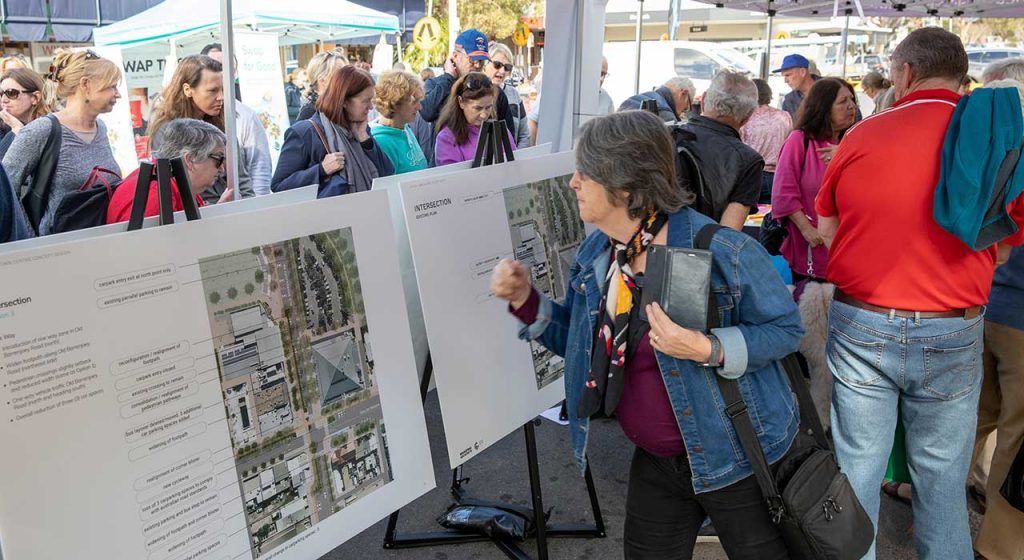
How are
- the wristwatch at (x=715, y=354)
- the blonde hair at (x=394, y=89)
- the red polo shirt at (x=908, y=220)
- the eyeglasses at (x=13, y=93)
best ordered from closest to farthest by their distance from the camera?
the wristwatch at (x=715, y=354)
the red polo shirt at (x=908, y=220)
the blonde hair at (x=394, y=89)
the eyeglasses at (x=13, y=93)

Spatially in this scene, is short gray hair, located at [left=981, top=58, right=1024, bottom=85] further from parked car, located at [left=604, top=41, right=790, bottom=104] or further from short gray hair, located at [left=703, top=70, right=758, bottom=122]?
parked car, located at [left=604, top=41, right=790, bottom=104]

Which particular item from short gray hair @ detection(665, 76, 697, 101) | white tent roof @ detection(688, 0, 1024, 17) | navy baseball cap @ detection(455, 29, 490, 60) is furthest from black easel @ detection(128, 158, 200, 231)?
white tent roof @ detection(688, 0, 1024, 17)

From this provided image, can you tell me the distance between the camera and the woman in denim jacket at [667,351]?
1772 millimetres

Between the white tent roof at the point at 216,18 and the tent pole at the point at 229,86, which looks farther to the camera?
the white tent roof at the point at 216,18

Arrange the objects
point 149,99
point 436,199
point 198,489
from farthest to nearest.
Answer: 1. point 149,99
2. point 436,199
3. point 198,489

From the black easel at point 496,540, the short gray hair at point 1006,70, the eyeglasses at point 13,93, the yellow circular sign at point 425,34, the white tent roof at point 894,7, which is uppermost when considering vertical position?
the white tent roof at point 894,7

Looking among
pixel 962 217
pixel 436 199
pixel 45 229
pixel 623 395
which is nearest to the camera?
pixel 623 395

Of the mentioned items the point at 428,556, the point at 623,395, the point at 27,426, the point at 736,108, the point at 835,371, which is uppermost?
the point at 736,108

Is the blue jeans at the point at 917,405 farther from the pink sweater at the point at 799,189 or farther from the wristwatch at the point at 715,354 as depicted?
the pink sweater at the point at 799,189

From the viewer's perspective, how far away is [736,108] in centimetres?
339

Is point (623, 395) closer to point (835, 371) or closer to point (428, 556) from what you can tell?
point (835, 371)

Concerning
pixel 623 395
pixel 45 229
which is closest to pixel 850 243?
pixel 623 395

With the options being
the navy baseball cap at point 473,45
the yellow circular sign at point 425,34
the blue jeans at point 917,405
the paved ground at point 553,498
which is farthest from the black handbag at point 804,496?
the yellow circular sign at point 425,34

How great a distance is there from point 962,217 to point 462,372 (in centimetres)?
149
